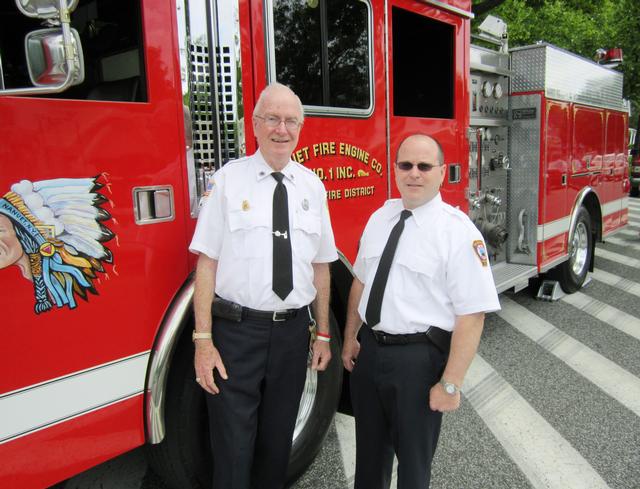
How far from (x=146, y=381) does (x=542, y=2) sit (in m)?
12.4

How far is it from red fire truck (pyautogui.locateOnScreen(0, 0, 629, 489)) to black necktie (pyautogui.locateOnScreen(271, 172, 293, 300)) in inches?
14.6

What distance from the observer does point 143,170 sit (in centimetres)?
190

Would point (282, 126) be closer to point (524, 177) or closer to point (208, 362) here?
point (208, 362)

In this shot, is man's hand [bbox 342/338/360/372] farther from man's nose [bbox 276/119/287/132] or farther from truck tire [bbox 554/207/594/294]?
truck tire [bbox 554/207/594/294]

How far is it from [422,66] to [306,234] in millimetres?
1891

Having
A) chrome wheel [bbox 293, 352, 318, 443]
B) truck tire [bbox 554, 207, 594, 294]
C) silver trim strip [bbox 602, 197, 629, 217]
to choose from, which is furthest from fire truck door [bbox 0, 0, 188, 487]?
silver trim strip [bbox 602, 197, 629, 217]

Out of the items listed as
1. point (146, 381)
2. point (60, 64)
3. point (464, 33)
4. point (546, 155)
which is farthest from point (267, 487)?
point (546, 155)

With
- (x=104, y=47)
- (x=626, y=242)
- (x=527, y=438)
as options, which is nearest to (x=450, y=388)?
(x=527, y=438)

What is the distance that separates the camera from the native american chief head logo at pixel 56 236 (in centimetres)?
160

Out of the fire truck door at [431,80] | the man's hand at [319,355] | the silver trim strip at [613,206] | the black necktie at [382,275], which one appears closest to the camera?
the black necktie at [382,275]

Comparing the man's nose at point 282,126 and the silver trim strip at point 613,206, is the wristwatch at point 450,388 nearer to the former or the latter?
the man's nose at point 282,126

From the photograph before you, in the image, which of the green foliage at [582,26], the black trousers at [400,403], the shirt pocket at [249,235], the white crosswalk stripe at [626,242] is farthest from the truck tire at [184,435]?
the green foliage at [582,26]

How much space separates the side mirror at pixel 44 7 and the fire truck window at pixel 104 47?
1.46 ft

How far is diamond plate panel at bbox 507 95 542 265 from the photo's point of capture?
4887 millimetres
